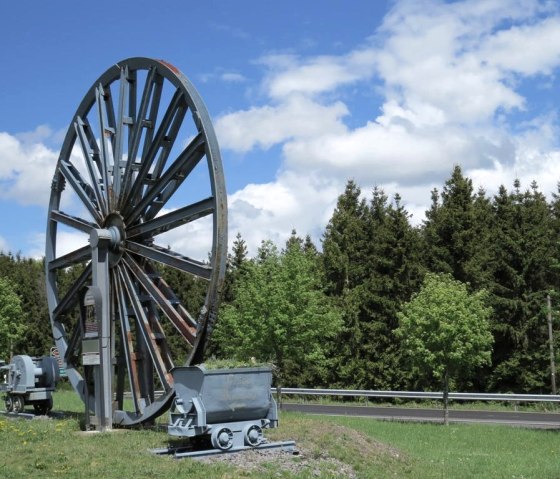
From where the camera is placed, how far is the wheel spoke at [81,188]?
1800 centimetres

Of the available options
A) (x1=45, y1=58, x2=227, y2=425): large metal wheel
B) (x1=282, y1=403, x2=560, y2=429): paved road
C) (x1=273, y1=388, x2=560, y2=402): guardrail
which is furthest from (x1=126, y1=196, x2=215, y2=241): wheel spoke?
(x1=273, y1=388, x2=560, y2=402): guardrail

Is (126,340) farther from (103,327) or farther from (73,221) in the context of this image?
(73,221)

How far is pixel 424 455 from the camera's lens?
1548cm

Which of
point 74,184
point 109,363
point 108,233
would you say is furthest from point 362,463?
point 74,184

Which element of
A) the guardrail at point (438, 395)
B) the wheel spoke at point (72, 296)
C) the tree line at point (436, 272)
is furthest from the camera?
the tree line at point (436, 272)

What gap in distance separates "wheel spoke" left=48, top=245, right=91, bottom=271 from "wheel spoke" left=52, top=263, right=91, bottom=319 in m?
0.31

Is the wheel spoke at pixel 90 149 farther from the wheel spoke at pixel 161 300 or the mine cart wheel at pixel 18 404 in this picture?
the mine cart wheel at pixel 18 404

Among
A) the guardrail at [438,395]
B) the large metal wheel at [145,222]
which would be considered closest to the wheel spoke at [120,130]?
the large metal wheel at [145,222]

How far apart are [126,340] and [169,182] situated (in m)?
3.41

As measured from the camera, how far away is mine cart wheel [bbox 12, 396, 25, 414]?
19.6 metres

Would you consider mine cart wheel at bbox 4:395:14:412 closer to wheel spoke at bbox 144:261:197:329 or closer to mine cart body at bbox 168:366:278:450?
wheel spoke at bbox 144:261:197:329

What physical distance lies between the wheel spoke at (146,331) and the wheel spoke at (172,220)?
87 cm

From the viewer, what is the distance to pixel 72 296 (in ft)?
61.4

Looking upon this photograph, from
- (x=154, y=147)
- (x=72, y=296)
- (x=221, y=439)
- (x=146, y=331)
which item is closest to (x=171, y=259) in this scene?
(x=146, y=331)
